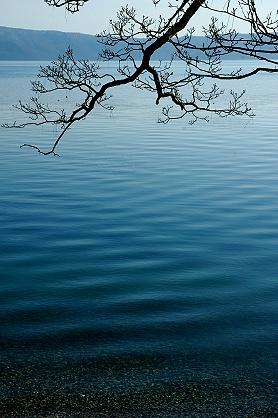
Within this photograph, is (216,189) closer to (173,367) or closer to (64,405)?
(173,367)

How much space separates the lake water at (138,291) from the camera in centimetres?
984

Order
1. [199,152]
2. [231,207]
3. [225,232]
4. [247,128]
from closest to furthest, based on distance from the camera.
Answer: [225,232] → [231,207] → [199,152] → [247,128]

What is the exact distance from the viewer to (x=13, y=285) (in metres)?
15.0

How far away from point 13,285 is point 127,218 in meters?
7.03

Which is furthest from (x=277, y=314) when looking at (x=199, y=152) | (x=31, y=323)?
(x=199, y=152)

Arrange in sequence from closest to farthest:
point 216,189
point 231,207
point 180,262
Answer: point 180,262 → point 231,207 → point 216,189

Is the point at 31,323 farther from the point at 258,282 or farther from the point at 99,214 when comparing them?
the point at 99,214

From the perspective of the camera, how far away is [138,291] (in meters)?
14.5

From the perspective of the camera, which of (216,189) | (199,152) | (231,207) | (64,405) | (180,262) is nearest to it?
(64,405)

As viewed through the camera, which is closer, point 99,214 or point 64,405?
point 64,405

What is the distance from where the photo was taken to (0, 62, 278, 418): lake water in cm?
984

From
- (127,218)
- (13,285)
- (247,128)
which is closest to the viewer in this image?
(13,285)

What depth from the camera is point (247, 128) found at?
51406mm

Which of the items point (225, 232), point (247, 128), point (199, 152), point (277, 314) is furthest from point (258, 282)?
point (247, 128)
